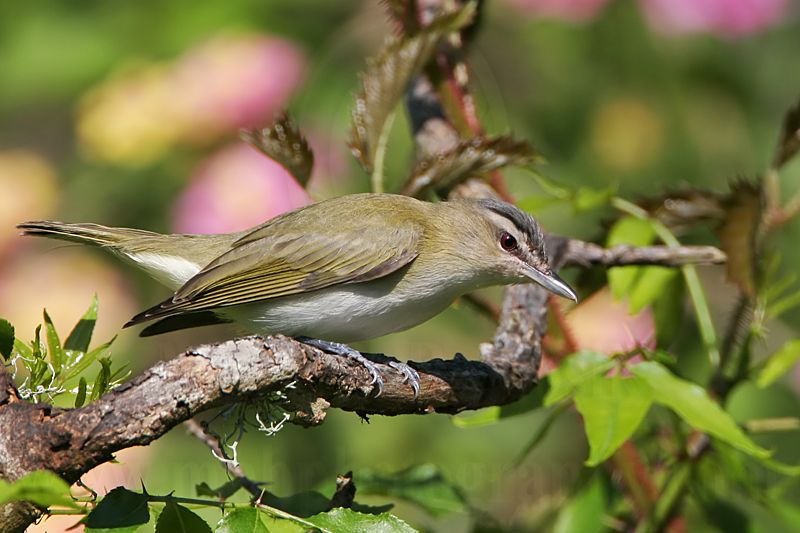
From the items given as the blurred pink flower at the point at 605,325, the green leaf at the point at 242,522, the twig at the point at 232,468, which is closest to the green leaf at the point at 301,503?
the twig at the point at 232,468

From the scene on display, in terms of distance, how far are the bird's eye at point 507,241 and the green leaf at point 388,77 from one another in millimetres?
519

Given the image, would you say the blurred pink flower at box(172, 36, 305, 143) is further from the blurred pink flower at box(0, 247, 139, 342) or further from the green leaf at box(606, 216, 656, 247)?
the green leaf at box(606, 216, 656, 247)

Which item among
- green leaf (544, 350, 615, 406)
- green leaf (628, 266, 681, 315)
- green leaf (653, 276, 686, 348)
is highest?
green leaf (544, 350, 615, 406)

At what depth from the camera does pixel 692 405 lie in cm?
232

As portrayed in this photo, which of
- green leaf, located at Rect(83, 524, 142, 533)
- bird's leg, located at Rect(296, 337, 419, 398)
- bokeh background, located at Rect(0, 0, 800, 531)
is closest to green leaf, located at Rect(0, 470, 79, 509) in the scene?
green leaf, located at Rect(83, 524, 142, 533)

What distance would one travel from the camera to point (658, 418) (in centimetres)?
333

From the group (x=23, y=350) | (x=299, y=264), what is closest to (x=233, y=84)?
(x=299, y=264)

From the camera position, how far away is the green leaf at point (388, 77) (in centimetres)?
283

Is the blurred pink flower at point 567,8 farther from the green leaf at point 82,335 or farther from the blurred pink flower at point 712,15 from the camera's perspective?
the green leaf at point 82,335

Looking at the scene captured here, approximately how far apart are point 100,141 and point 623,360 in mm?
2945

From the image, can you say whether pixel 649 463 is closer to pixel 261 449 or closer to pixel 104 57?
pixel 261 449

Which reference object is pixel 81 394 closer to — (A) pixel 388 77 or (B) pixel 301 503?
(B) pixel 301 503

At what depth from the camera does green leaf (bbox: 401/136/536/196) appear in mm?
2713

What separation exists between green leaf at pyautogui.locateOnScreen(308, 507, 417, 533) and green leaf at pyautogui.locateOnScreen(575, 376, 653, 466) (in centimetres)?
55
